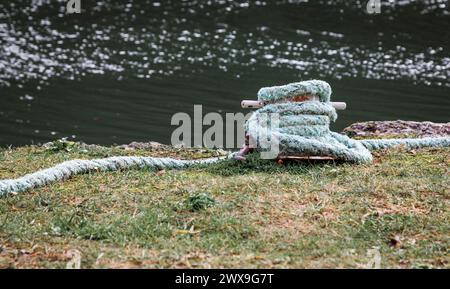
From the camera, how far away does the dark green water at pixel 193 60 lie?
17406mm

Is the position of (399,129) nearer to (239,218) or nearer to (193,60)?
(239,218)

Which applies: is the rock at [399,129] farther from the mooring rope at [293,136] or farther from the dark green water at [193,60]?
the dark green water at [193,60]

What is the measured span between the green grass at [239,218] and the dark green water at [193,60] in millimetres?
8545

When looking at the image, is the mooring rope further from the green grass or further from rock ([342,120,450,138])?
rock ([342,120,450,138])

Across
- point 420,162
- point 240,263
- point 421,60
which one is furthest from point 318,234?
point 421,60

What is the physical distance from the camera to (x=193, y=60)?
23.7m

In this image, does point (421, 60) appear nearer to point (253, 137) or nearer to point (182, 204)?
point (253, 137)

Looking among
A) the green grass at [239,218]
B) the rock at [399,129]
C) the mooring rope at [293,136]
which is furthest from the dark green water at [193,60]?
the green grass at [239,218]

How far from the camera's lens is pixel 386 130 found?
377 inches

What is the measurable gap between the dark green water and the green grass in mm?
8545

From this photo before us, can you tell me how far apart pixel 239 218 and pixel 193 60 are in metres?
18.9

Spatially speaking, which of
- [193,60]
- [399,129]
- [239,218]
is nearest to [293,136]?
[239,218]

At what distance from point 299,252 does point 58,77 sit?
1785 centimetres

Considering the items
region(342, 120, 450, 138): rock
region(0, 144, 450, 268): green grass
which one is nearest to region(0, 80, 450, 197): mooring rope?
region(0, 144, 450, 268): green grass
